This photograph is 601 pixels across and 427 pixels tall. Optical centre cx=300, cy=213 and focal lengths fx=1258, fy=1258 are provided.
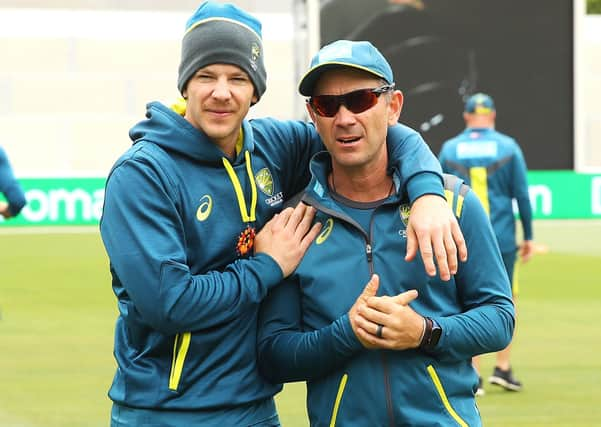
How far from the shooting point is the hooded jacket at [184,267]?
371 cm

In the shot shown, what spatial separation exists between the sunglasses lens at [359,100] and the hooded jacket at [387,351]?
28 centimetres

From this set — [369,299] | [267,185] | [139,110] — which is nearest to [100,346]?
[267,185]

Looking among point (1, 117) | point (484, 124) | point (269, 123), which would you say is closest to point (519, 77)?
point (1, 117)

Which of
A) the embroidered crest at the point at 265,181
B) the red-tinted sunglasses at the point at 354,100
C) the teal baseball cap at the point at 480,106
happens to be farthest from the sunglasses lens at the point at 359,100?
the teal baseball cap at the point at 480,106

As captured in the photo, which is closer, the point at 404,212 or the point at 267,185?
the point at 404,212

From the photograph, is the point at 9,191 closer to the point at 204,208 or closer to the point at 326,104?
the point at 204,208

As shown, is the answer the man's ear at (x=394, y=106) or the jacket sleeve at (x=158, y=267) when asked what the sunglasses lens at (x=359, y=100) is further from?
the jacket sleeve at (x=158, y=267)

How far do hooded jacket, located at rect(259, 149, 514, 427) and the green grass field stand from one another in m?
4.20

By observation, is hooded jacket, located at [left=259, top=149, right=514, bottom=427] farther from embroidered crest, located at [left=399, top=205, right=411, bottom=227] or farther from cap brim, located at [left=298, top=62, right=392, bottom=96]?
cap brim, located at [left=298, top=62, right=392, bottom=96]

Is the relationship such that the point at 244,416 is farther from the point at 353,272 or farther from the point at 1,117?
the point at 1,117

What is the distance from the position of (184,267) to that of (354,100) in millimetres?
722

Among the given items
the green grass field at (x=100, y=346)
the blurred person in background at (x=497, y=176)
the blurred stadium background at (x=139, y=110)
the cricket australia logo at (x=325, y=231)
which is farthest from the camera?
the blurred stadium background at (x=139, y=110)

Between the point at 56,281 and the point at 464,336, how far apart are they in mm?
12778

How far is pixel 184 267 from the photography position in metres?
3.74
